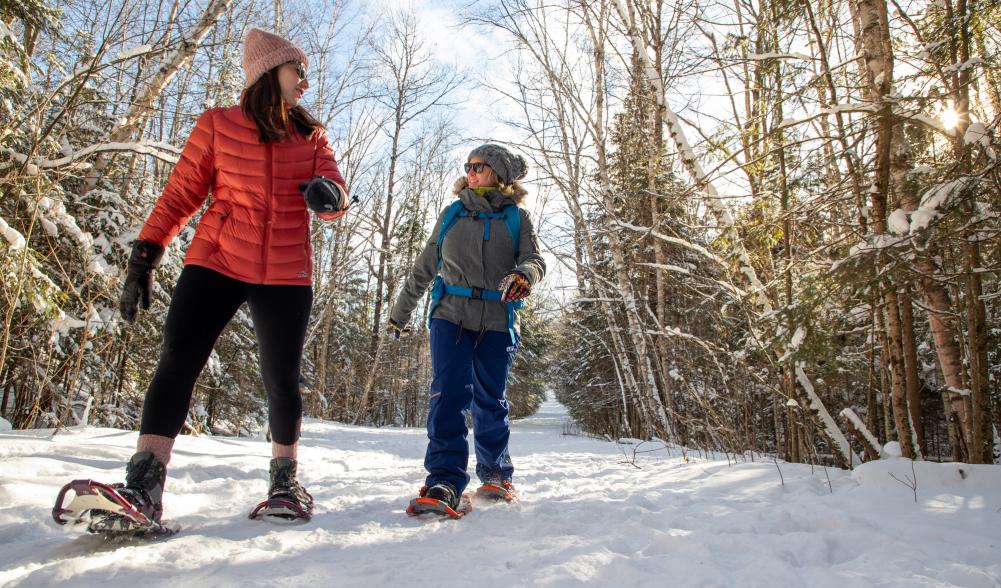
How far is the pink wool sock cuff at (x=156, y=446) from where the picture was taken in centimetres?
178

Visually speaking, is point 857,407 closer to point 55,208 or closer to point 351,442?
point 351,442

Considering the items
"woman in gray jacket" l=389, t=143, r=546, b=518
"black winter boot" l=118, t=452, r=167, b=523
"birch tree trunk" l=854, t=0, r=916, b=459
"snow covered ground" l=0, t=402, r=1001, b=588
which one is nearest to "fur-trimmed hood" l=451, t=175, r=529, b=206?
"woman in gray jacket" l=389, t=143, r=546, b=518

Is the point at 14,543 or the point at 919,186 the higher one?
the point at 919,186

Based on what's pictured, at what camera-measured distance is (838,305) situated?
122 inches

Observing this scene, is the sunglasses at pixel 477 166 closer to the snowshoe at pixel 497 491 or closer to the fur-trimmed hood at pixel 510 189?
the fur-trimmed hood at pixel 510 189

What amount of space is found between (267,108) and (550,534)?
2040 mm

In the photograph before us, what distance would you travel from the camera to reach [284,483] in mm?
2059

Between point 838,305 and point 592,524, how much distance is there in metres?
2.13

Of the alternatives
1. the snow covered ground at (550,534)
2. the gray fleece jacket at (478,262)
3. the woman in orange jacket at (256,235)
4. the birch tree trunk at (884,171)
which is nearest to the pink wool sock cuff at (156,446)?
the woman in orange jacket at (256,235)

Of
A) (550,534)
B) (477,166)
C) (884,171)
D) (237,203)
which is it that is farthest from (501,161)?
(884,171)

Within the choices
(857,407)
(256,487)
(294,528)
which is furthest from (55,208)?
(857,407)

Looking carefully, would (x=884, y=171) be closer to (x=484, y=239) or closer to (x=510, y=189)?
(x=510, y=189)

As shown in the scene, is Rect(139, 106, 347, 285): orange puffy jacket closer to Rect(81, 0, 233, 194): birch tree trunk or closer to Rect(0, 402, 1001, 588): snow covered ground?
Rect(0, 402, 1001, 588): snow covered ground

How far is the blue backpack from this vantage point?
266 cm
